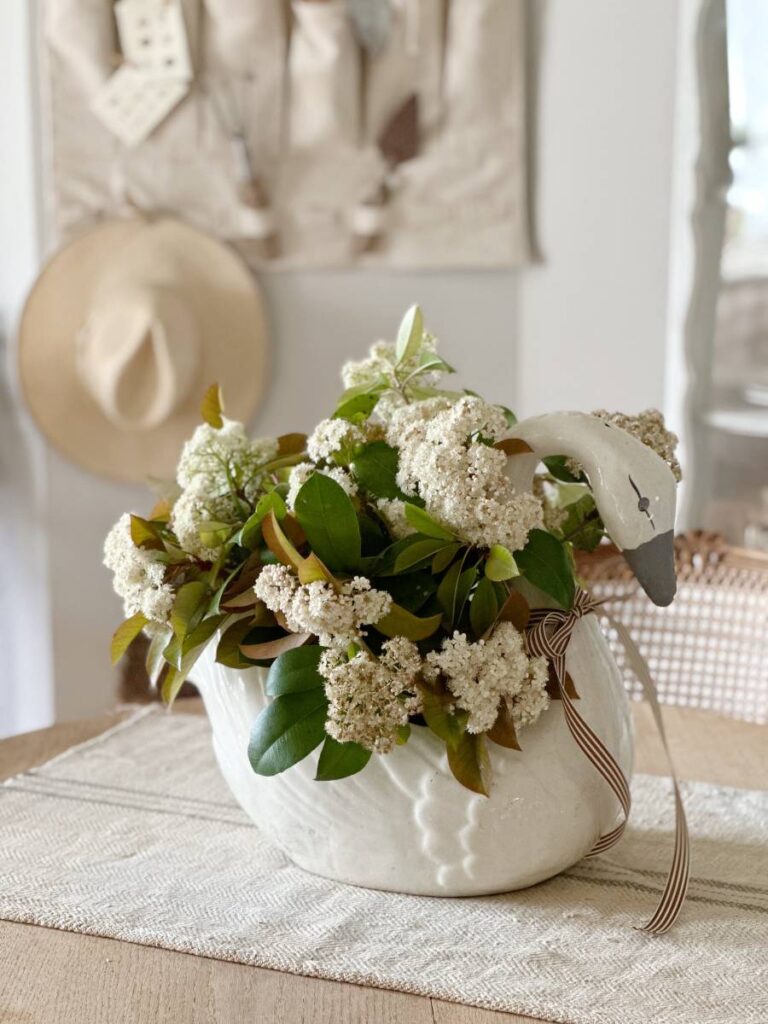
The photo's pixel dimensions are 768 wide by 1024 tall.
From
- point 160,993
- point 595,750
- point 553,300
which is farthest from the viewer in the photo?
point 553,300

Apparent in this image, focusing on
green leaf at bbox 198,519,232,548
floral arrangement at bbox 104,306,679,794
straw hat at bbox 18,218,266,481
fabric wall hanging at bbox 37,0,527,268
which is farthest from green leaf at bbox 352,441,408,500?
fabric wall hanging at bbox 37,0,527,268

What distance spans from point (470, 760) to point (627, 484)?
8.2 inches

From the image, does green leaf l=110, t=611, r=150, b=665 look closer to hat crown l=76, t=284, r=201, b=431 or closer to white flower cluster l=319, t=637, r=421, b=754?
white flower cluster l=319, t=637, r=421, b=754

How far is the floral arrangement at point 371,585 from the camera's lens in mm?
737

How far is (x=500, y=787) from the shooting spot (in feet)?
2.63

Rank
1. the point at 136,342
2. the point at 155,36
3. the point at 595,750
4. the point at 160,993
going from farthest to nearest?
the point at 155,36, the point at 136,342, the point at 595,750, the point at 160,993

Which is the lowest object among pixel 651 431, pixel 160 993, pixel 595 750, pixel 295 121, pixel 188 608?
pixel 160 993

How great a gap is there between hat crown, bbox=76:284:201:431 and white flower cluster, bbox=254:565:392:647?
1610 millimetres

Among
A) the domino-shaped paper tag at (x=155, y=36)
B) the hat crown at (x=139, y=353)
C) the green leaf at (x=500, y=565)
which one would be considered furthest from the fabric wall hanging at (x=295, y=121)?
the green leaf at (x=500, y=565)

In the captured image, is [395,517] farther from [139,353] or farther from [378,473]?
[139,353]

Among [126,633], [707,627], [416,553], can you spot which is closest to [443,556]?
[416,553]

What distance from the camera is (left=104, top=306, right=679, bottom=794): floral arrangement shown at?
29.0 inches

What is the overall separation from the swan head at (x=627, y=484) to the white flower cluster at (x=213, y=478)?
0.66ft

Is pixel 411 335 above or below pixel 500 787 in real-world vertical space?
above
